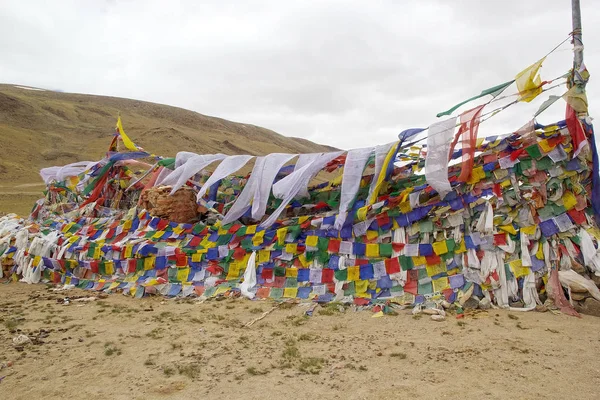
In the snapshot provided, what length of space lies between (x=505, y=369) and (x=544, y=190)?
2.50 meters

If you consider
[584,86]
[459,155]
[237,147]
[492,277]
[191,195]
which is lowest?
[492,277]

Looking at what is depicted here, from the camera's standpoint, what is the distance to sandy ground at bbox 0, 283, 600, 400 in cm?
329

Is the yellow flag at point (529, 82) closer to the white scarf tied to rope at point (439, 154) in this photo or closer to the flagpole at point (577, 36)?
the flagpole at point (577, 36)

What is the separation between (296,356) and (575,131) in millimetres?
3940

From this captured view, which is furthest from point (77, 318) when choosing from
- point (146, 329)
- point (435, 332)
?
point (435, 332)

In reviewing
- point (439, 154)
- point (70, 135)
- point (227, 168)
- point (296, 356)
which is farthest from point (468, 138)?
point (70, 135)

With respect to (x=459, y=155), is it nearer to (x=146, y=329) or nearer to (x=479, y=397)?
(x=479, y=397)

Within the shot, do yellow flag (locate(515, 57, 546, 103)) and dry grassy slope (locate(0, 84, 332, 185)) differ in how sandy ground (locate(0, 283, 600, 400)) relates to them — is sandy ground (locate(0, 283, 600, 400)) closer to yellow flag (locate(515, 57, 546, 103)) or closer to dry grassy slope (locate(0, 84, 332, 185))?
yellow flag (locate(515, 57, 546, 103))

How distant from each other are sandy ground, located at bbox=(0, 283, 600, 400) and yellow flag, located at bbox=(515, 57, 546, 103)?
2.49 m

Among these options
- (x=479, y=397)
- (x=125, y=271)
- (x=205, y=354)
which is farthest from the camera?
(x=125, y=271)

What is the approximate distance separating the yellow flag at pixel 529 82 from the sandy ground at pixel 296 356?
8.17ft

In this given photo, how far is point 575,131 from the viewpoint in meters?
4.95

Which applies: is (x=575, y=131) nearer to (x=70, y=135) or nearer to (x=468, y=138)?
(x=468, y=138)

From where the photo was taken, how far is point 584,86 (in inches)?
196
